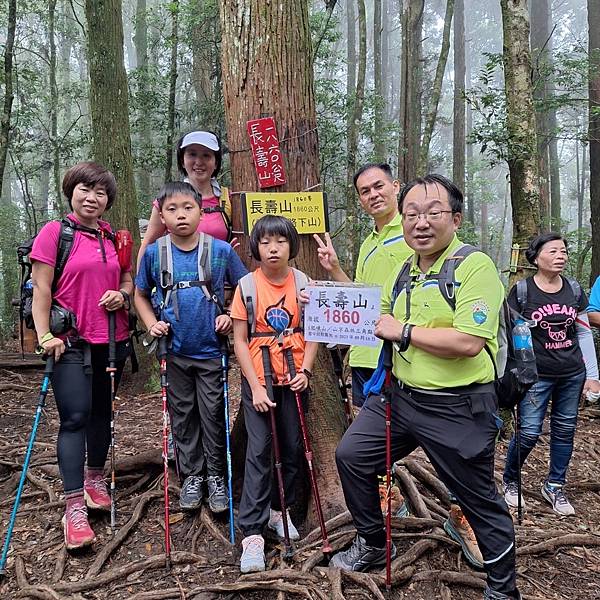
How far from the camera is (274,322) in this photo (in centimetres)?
332

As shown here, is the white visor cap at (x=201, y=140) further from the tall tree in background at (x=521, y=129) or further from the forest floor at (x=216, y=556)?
the tall tree in background at (x=521, y=129)

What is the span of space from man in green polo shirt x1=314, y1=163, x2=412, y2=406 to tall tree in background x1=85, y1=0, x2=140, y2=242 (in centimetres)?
483

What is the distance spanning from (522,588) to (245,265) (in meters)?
2.80

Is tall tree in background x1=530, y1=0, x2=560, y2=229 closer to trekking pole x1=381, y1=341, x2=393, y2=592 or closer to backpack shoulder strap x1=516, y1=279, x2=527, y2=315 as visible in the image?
backpack shoulder strap x1=516, y1=279, x2=527, y2=315

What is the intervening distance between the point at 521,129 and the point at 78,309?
5.45 metres

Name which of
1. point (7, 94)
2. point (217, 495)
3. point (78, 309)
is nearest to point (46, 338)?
point (78, 309)

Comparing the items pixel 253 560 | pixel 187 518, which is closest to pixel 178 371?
pixel 187 518

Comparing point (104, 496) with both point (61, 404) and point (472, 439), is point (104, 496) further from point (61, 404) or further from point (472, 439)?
point (472, 439)

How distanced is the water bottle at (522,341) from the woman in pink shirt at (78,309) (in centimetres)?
263

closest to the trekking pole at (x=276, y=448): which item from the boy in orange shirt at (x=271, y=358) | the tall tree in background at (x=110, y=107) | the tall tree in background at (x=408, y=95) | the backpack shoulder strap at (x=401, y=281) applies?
the boy in orange shirt at (x=271, y=358)

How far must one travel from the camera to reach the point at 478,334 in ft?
8.18

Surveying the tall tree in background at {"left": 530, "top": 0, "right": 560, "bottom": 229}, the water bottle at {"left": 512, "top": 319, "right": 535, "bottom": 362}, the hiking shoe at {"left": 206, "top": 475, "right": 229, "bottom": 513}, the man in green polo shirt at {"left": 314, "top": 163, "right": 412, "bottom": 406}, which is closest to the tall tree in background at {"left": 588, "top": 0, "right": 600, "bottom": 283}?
the tall tree in background at {"left": 530, "top": 0, "right": 560, "bottom": 229}

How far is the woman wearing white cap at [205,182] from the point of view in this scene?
3.64m

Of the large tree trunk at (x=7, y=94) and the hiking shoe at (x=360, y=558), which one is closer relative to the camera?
the hiking shoe at (x=360, y=558)
